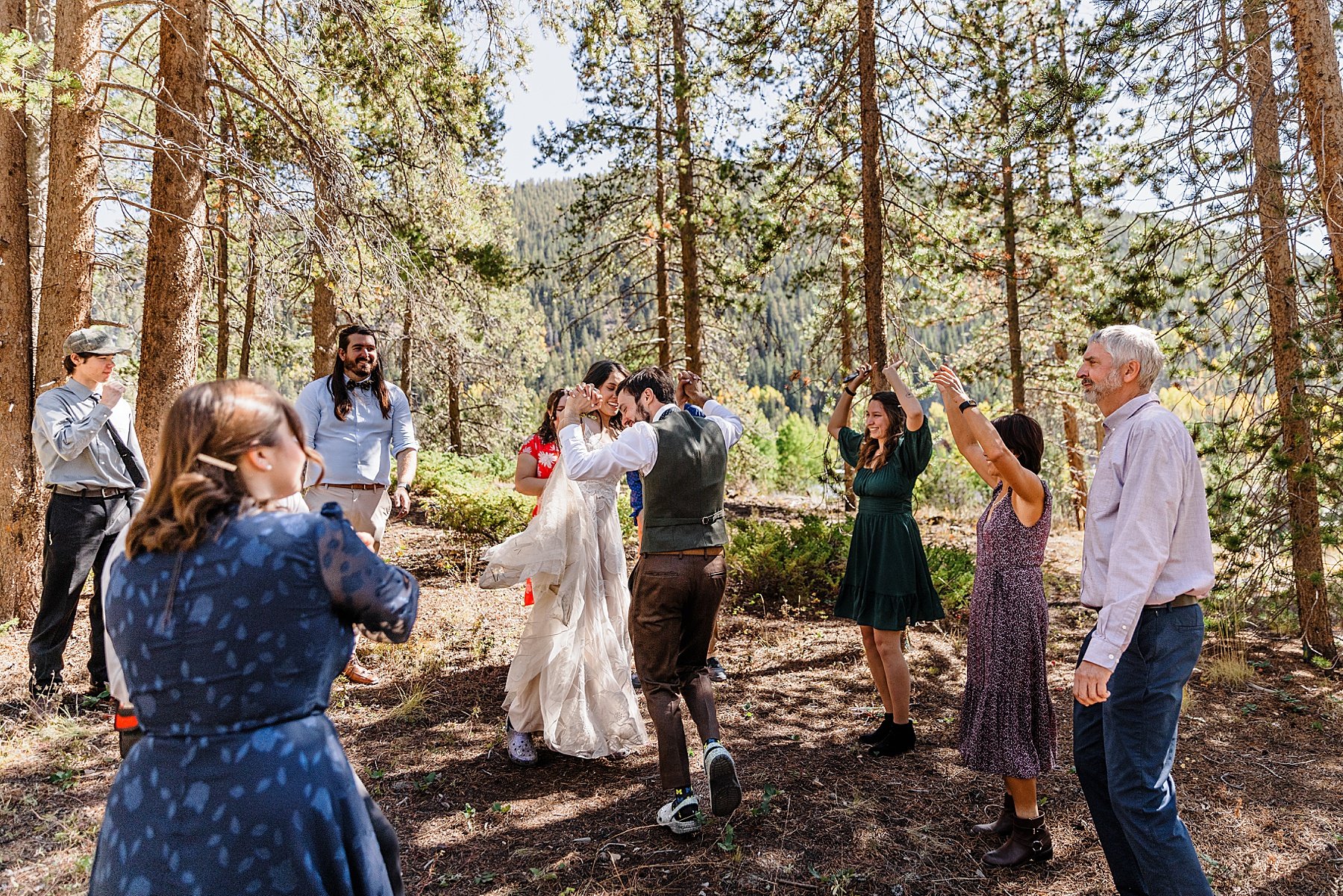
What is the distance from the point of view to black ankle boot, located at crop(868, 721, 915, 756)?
4.79 meters

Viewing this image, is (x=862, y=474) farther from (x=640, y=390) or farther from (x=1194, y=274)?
(x=1194, y=274)

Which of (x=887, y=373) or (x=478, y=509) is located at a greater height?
(x=887, y=373)

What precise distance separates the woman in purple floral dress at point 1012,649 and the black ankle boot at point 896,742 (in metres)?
0.99

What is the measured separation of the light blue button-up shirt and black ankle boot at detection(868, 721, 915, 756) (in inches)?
140

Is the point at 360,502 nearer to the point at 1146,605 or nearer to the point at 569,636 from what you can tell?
the point at 569,636

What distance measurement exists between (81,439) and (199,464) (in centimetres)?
393

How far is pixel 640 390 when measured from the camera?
4.05m

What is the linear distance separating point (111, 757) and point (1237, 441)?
319 inches

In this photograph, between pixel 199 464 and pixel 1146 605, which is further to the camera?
pixel 1146 605

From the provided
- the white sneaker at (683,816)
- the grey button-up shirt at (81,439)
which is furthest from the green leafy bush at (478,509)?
the white sneaker at (683,816)

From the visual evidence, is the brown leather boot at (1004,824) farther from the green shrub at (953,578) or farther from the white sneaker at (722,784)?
the green shrub at (953,578)

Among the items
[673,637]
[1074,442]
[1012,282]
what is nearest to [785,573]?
[673,637]

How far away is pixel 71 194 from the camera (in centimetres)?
653

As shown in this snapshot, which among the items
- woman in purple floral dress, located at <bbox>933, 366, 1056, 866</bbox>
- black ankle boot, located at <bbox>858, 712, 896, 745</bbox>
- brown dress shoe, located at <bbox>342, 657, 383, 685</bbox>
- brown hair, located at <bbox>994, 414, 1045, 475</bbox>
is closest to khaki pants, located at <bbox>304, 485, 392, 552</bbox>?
brown dress shoe, located at <bbox>342, 657, 383, 685</bbox>
